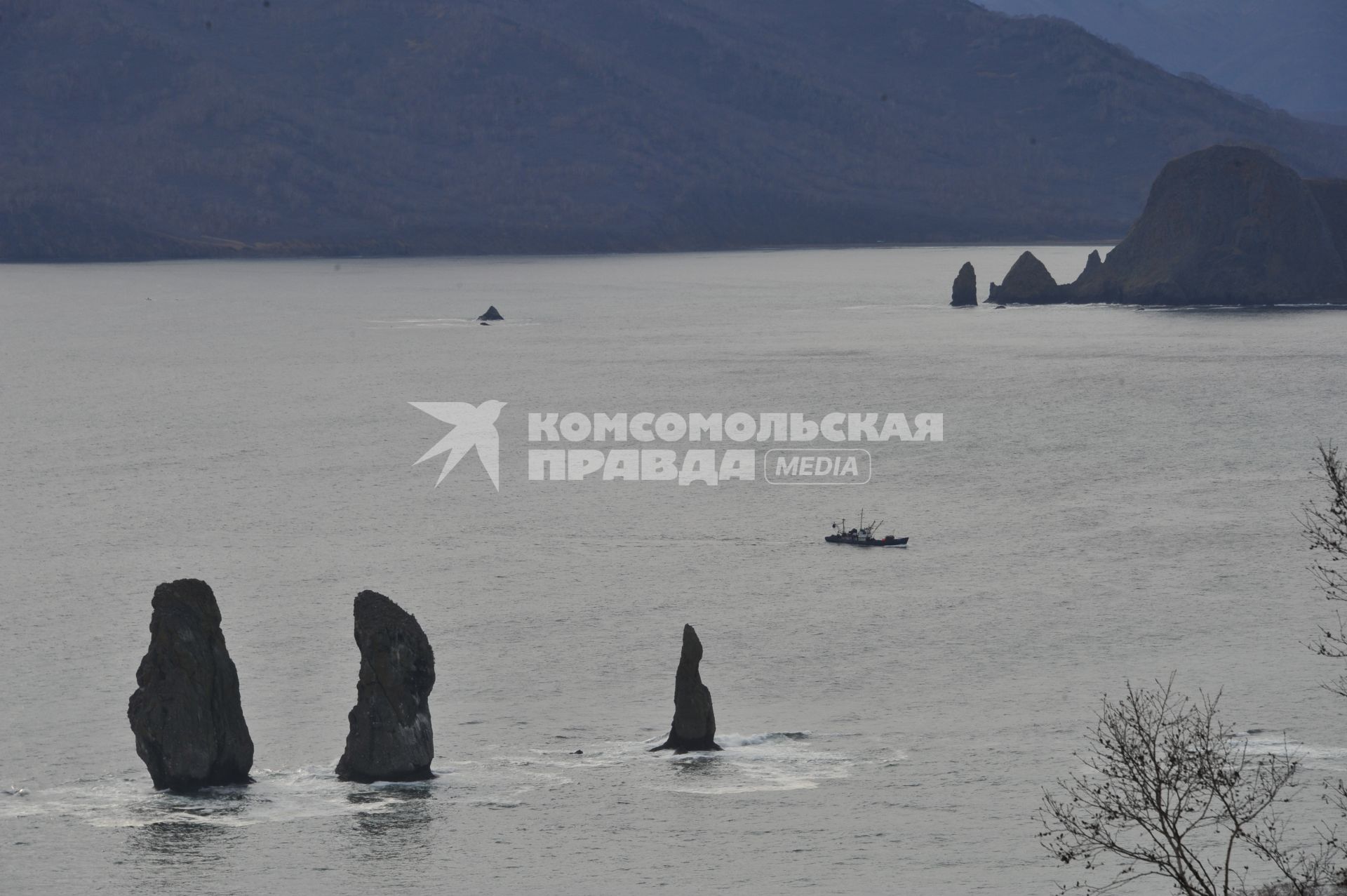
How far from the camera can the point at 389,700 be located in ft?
205

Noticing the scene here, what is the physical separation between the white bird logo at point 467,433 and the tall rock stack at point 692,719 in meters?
55.3

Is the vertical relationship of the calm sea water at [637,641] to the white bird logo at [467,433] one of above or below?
below

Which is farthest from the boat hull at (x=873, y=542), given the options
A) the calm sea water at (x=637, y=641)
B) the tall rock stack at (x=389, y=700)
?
the tall rock stack at (x=389, y=700)

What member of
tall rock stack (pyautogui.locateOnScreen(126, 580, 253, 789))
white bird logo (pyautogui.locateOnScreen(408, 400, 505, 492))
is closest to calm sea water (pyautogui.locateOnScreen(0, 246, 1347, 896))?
tall rock stack (pyautogui.locateOnScreen(126, 580, 253, 789))

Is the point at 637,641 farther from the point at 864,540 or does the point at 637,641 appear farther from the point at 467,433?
the point at 467,433

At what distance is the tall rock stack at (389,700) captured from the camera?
6212 cm

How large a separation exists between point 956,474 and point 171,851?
78102 mm

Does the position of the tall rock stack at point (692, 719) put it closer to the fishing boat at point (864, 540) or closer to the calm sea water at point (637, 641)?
the calm sea water at point (637, 641)

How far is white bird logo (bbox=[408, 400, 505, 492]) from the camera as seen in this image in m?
134

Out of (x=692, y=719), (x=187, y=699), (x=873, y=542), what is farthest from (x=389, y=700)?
(x=873, y=542)

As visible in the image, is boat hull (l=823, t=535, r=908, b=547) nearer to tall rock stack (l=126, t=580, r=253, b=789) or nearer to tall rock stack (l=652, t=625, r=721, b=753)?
tall rock stack (l=652, t=625, r=721, b=753)

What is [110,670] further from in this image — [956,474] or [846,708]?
[956,474]

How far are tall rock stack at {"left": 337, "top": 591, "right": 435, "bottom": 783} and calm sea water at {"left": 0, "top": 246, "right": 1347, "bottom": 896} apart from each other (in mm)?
1206

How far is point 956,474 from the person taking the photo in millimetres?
126688
